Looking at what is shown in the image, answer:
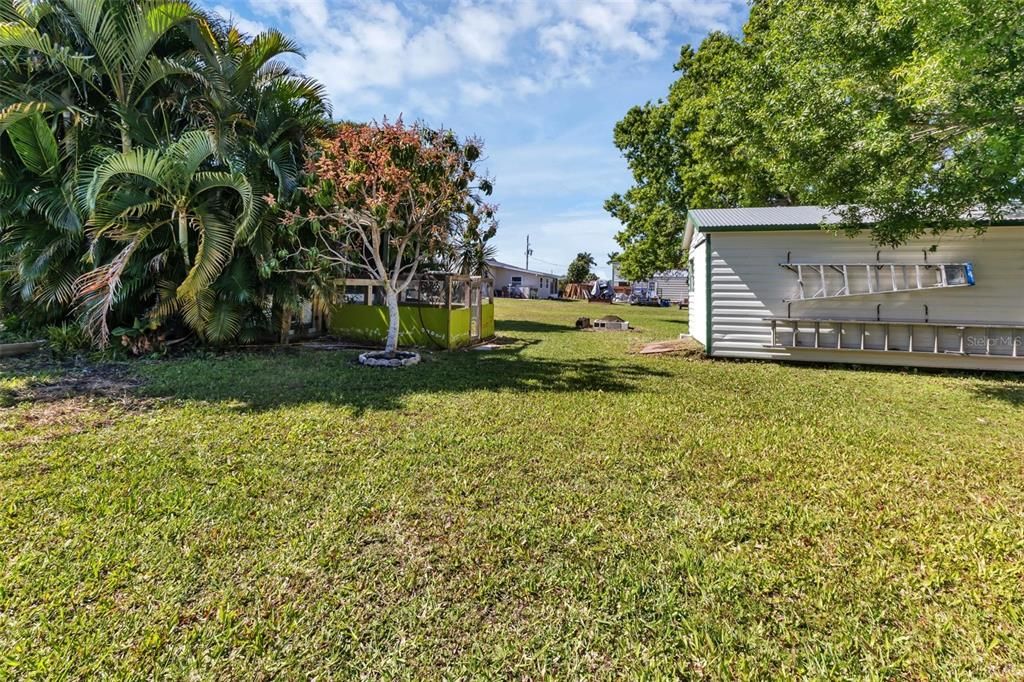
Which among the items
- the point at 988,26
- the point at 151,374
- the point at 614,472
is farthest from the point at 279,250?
the point at 988,26

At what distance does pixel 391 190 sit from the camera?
7.25 m

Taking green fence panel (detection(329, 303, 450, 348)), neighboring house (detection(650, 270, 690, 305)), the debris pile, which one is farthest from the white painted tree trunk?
neighboring house (detection(650, 270, 690, 305))

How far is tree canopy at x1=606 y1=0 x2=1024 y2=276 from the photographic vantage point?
5078mm

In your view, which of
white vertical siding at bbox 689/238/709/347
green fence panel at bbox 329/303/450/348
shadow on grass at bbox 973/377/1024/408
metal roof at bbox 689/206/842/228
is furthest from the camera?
green fence panel at bbox 329/303/450/348

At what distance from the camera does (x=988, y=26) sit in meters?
5.00

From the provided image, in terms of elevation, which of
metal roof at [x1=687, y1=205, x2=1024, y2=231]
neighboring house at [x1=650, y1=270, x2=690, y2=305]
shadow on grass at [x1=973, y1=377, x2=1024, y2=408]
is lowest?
shadow on grass at [x1=973, y1=377, x2=1024, y2=408]

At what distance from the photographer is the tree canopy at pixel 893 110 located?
5.08 m

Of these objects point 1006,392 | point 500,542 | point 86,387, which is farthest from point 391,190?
point 1006,392

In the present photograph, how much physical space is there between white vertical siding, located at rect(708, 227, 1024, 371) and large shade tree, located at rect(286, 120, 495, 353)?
5326 millimetres

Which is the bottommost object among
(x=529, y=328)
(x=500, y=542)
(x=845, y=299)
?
(x=500, y=542)

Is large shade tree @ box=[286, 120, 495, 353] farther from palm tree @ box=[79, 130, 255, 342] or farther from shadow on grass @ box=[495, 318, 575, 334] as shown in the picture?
shadow on grass @ box=[495, 318, 575, 334]

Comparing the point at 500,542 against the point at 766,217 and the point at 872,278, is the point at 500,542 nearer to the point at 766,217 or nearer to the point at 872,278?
the point at 872,278

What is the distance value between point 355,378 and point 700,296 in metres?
8.07

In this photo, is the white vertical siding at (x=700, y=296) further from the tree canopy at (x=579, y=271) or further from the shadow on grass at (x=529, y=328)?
the tree canopy at (x=579, y=271)
